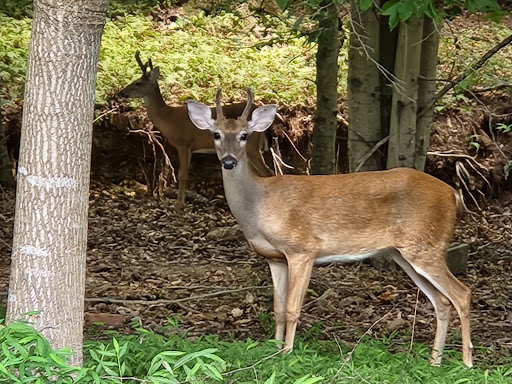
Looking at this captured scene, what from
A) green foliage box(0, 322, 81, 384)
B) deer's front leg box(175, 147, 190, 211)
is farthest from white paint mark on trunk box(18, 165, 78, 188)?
deer's front leg box(175, 147, 190, 211)

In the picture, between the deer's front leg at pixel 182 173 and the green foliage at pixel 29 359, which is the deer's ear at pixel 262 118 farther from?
the deer's front leg at pixel 182 173

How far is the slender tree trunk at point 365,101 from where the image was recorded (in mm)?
8125

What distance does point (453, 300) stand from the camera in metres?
6.04

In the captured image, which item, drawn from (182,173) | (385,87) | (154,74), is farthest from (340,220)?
(154,74)

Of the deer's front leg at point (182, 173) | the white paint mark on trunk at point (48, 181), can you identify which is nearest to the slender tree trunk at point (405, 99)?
the deer's front leg at point (182, 173)

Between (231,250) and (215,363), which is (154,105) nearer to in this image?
(231,250)

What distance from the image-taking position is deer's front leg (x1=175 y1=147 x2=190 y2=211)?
10.7 m

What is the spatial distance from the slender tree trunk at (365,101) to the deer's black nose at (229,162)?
2.05m

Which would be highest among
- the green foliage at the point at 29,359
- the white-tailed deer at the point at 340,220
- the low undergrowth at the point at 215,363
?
the white-tailed deer at the point at 340,220

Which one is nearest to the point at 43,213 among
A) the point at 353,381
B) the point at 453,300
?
the point at 353,381

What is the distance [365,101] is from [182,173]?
11.0 ft

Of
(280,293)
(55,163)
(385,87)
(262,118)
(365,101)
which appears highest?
(385,87)

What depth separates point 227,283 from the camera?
7867mm

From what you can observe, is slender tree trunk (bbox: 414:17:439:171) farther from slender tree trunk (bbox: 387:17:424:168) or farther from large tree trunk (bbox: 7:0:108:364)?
large tree trunk (bbox: 7:0:108:364)
